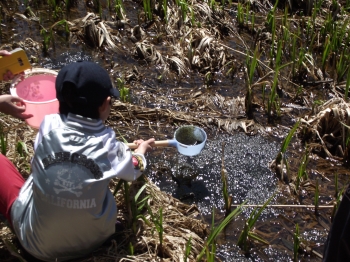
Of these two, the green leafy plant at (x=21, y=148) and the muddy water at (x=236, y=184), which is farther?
the green leafy plant at (x=21, y=148)

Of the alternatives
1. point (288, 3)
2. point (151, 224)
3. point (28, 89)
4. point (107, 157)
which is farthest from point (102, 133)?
point (288, 3)

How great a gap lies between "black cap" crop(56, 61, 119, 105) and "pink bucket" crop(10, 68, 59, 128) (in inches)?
28.5

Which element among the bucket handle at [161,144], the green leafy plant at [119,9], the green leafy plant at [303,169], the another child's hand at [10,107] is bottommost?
the green leafy plant at [303,169]

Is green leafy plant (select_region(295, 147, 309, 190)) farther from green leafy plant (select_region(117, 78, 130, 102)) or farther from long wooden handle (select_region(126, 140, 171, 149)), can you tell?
green leafy plant (select_region(117, 78, 130, 102))

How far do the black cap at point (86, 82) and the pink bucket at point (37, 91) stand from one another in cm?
72

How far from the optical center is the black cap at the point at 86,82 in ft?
7.37

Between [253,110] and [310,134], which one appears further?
[253,110]

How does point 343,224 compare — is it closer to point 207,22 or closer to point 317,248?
point 317,248

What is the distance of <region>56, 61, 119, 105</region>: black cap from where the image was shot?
2.25 m

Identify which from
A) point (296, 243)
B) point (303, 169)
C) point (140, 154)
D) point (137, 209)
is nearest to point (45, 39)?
point (140, 154)

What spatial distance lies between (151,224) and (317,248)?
97cm

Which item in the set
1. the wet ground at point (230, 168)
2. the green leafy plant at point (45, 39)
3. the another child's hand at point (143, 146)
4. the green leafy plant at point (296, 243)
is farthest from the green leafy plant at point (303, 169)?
the green leafy plant at point (45, 39)

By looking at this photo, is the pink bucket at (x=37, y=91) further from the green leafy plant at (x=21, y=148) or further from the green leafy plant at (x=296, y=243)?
the green leafy plant at (x=296, y=243)

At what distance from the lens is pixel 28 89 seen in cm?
317
